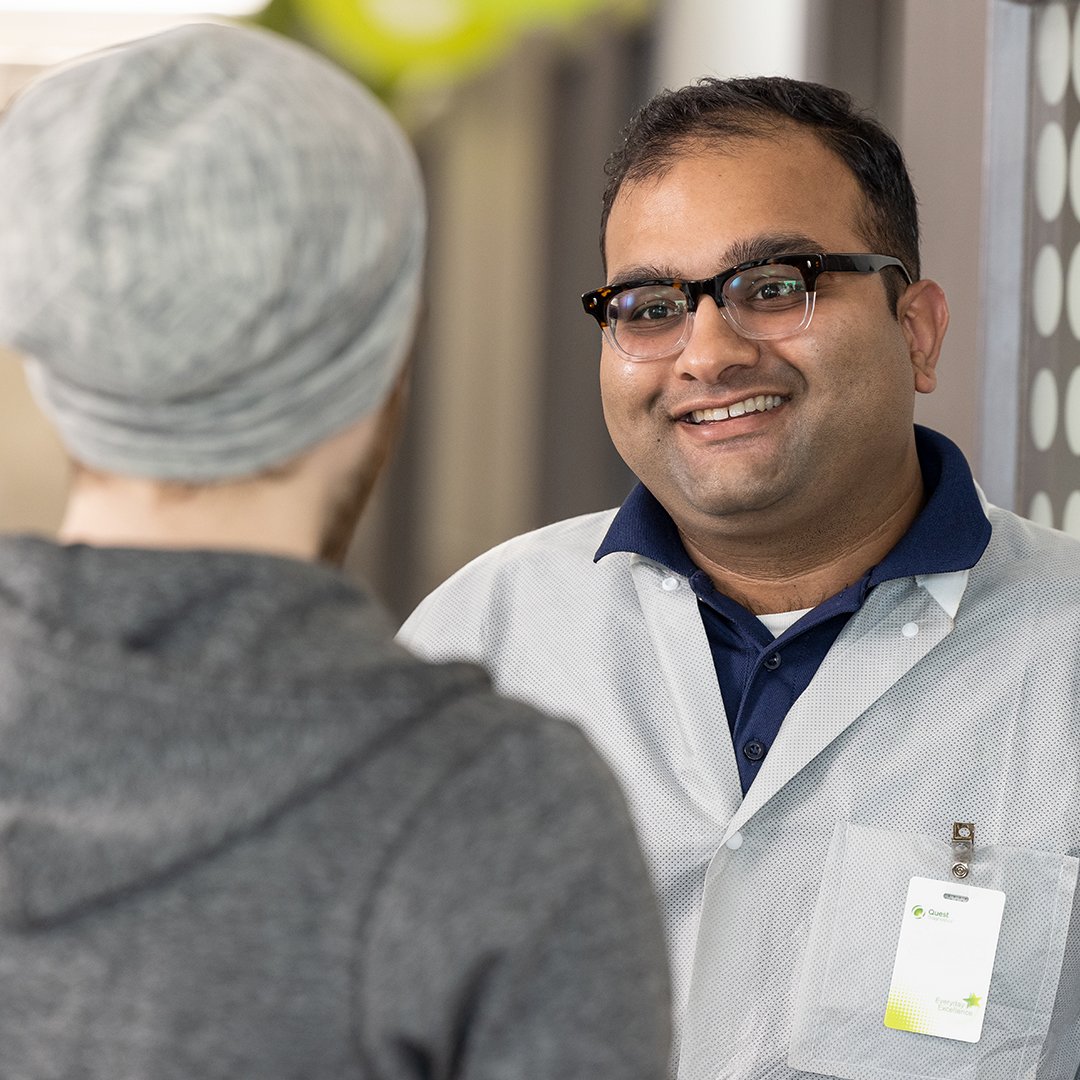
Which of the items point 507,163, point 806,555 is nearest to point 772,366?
point 806,555

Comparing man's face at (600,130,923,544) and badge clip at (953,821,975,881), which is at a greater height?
man's face at (600,130,923,544)

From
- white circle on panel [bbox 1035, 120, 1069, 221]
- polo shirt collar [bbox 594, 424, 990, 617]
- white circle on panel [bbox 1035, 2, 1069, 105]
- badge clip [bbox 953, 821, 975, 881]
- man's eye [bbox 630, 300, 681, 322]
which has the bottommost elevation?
badge clip [bbox 953, 821, 975, 881]

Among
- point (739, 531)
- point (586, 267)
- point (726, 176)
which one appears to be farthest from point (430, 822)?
point (586, 267)

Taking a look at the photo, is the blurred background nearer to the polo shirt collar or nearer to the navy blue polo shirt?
the polo shirt collar

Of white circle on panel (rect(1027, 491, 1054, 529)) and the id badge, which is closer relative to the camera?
the id badge

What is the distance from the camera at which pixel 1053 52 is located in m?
2.31

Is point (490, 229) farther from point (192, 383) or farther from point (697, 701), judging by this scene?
point (192, 383)

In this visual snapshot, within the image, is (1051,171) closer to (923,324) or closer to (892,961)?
(923,324)

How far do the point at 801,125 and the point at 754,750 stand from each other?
0.78 m

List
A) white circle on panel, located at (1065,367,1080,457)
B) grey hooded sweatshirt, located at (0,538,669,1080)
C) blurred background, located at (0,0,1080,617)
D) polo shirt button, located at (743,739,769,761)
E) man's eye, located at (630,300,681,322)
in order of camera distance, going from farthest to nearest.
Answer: blurred background, located at (0,0,1080,617) → white circle on panel, located at (1065,367,1080,457) → man's eye, located at (630,300,681,322) → polo shirt button, located at (743,739,769,761) → grey hooded sweatshirt, located at (0,538,669,1080)

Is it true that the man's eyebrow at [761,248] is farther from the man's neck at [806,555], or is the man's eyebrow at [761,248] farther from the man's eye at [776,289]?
the man's neck at [806,555]

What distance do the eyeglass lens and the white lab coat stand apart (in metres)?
0.34

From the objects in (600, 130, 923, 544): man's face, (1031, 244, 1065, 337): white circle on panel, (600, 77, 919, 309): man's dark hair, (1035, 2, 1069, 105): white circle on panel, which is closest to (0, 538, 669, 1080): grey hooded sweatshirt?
(600, 130, 923, 544): man's face

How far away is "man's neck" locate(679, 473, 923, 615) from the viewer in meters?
1.77
